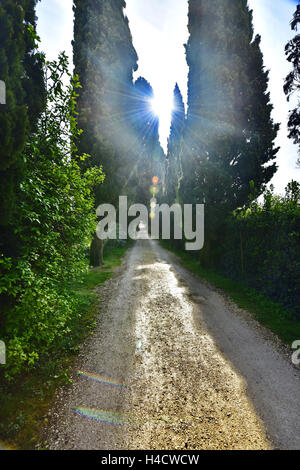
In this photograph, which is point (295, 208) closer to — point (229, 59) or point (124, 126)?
point (229, 59)

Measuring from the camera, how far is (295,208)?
6113 mm

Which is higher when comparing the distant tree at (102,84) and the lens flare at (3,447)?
the distant tree at (102,84)

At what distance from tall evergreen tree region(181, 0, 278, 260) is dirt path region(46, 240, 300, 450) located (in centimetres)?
705

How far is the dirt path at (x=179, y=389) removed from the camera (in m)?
2.34

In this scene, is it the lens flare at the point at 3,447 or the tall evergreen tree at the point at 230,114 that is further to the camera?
the tall evergreen tree at the point at 230,114

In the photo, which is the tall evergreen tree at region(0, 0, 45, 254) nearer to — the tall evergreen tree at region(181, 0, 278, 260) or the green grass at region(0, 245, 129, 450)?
the green grass at region(0, 245, 129, 450)

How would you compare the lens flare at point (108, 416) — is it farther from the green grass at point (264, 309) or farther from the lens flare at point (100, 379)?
the green grass at point (264, 309)

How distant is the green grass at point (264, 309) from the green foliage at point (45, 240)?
16.6ft

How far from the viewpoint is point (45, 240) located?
307cm

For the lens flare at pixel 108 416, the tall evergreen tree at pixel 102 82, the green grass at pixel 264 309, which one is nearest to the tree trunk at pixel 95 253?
the tall evergreen tree at pixel 102 82

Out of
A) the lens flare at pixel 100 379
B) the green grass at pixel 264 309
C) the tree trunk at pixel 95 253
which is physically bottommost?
the lens flare at pixel 100 379

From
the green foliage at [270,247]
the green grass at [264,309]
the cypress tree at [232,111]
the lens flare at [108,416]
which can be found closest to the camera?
the lens flare at [108,416]

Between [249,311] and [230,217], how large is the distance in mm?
5470
